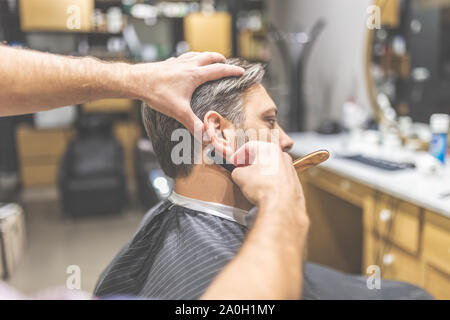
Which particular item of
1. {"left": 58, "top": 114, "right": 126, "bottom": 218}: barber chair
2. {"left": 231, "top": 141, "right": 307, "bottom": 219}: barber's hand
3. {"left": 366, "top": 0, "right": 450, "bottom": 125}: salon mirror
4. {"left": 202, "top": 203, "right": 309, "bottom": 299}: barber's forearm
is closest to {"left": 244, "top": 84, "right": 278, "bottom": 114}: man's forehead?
{"left": 231, "top": 141, "right": 307, "bottom": 219}: barber's hand

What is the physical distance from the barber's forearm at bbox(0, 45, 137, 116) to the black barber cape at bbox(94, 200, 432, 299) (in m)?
0.38

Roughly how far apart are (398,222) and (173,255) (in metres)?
1.26

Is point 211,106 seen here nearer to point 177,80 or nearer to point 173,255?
point 177,80

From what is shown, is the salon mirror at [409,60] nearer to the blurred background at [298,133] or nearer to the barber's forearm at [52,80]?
the blurred background at [298,133]

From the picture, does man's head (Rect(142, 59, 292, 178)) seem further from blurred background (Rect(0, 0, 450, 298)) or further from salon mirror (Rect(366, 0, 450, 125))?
salon mirror (Rect(366, 0, 450, 125))

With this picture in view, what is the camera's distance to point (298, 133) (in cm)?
341

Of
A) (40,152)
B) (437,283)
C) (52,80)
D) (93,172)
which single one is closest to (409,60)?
(437,283)

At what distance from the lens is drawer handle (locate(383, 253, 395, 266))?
193 cm

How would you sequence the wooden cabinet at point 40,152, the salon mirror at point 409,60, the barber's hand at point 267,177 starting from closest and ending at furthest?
the barber's hand at point 267,177, the salon mirror at point 409,60, the wooden cabinet at point 40,152

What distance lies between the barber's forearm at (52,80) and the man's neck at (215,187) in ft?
1.01

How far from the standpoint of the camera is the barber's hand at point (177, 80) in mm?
922
